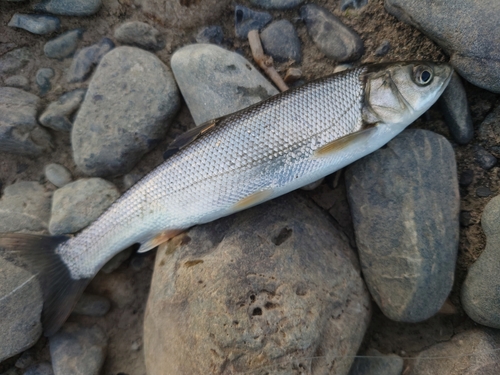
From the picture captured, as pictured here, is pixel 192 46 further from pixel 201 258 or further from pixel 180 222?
pixel 201 258

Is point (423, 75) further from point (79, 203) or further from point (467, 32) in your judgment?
point (79, 203)

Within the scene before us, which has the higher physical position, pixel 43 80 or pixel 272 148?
pixel 43 80

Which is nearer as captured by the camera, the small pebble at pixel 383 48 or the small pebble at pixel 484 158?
the small pebble at pixel 484 158

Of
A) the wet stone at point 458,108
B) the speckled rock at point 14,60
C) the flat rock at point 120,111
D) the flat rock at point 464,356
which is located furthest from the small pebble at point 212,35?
the flat rock at point 464,356

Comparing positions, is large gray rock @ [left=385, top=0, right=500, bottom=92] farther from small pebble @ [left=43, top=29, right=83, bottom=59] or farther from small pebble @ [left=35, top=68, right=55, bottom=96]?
small pebble @ [left=35, top=68, right=55, bottom=96]

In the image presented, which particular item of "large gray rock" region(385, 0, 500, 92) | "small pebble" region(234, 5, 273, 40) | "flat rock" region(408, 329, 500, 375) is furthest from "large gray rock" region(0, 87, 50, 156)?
"flat rock" region(408, 329, 500, 375)

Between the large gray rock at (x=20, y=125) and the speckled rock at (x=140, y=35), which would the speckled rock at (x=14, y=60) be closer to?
the large gray rock at (x=20, y=125)

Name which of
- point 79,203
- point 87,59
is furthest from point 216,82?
point 79,203
